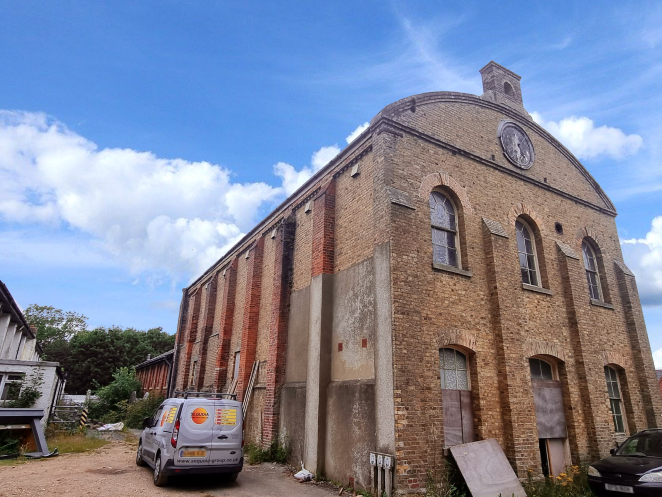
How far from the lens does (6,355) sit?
1902cm

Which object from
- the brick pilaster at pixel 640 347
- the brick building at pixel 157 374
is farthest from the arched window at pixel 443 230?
the brick building at pixel 157 374

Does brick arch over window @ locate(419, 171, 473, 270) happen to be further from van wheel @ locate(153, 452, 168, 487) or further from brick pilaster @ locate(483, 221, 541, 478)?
van wheel @ locate(153, 452, 168, 487)

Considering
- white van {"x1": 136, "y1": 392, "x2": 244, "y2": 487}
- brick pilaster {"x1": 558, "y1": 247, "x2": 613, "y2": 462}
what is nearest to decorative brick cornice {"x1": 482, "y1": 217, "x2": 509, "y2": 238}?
brick pilaster {"x1": 558, "y1": 247, "x2": 613, "y2": 462}

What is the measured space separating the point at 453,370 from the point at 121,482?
7337mm

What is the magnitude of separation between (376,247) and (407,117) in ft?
12.1

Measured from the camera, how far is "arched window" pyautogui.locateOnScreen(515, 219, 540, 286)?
11.8 meters

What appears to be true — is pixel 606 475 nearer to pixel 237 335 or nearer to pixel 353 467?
pixel 353 467

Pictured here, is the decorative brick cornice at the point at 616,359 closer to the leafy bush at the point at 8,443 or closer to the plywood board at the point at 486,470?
the plywood board at the point at 486,470

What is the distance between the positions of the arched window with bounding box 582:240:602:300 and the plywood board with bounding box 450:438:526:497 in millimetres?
7390

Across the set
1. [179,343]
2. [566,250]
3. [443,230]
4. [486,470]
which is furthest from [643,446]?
[179,343]

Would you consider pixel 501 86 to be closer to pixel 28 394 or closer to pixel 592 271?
pixel 592 271

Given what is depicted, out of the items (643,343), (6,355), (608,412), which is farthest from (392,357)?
(6,355)

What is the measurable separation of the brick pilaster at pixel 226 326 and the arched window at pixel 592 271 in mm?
13365

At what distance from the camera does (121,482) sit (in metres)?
8.61
